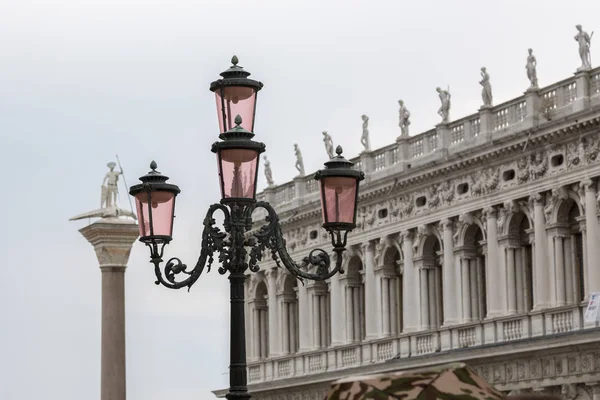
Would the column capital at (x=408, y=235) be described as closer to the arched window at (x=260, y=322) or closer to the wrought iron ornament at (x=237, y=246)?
the arched window at (x=260, y=322)

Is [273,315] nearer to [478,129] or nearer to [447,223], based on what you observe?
[447,223]

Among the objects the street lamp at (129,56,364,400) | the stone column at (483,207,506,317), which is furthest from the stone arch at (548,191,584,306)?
the street lamp at (129,56,364,400)

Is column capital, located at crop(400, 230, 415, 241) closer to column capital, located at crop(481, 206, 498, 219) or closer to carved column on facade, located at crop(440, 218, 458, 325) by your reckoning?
carved column on facade, located at crop(440, 218, 458, 325)

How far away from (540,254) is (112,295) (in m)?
9.29

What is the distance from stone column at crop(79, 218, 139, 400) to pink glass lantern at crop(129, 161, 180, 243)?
70.5 ft

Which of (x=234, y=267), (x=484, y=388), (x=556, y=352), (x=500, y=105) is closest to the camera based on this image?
(x=484, y=388)

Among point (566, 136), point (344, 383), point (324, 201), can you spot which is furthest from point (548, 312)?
point (344, 383)

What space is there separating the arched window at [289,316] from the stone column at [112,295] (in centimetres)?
1485

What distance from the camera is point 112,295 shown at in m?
37.5

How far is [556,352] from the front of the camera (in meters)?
37.4

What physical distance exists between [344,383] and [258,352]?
49.9 m

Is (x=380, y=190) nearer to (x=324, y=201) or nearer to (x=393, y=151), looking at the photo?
(x=393, y=151)

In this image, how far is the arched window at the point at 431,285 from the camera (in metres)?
44.8

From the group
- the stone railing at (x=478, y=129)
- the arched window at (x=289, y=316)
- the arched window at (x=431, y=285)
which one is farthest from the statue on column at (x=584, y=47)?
the arched window at (x=289, y=316)
